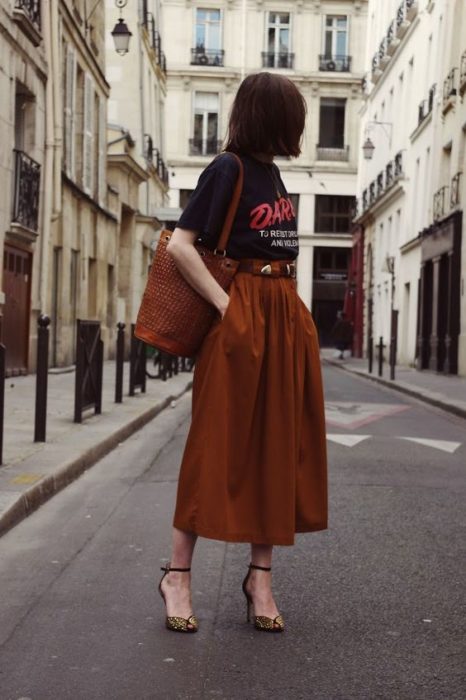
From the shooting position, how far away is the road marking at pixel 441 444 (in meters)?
10.0

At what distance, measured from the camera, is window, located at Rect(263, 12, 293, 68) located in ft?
175

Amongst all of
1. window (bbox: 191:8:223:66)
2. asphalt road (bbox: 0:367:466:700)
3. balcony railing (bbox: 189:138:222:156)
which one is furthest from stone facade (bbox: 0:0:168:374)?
window (bbox: 191:8:223:66)

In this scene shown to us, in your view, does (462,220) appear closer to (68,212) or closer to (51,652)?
(68,212)

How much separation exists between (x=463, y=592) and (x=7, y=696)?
1.98m

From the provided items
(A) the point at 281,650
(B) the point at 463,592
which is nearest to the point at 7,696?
(A) the point at 281,650

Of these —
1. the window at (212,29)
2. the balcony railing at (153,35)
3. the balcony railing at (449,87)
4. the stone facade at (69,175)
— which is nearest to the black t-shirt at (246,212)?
the stone facade at (69,175)

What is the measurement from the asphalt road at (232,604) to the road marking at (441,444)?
7.75 feet

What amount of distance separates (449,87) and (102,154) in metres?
8.39

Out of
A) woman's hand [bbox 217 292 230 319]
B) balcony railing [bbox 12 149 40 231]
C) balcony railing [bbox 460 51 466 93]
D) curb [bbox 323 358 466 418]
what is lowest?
curb [bbox 323 358 466 418]

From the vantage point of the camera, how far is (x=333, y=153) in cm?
5347

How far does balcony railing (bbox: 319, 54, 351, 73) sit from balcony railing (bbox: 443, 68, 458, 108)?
2513 cm

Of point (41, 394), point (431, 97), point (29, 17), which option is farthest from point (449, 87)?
point (41, 394)

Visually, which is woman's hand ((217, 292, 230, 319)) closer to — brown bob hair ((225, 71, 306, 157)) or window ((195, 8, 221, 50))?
brown bob hair ((225, 71, 306, 157))

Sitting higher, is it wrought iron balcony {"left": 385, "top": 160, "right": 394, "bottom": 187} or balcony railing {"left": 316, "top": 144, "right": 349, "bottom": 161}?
balcony railing {"left": 316, "top": 144, "right": 349, "bottom": 161}
